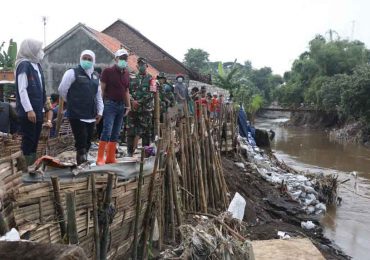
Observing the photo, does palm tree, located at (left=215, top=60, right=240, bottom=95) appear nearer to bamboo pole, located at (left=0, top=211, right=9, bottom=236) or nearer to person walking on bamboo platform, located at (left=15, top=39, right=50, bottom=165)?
person walking on bamboo platform, located at (left=15, top=39, right=50, bottom=165)

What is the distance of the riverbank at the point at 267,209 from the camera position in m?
7.89

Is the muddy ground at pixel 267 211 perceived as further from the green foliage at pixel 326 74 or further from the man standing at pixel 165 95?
the green foliage at pixel 326 74

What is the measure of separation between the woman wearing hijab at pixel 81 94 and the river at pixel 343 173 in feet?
19.6

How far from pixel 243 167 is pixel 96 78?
6767 millimetres

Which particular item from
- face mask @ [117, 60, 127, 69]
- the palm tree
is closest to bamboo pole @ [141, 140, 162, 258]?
face mask @ [117, 60, 127, 69]

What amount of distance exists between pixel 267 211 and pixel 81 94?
18.4 feet

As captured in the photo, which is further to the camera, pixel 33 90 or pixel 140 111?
pixel 140 111

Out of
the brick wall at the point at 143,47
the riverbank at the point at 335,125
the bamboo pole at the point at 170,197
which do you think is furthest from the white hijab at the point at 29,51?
the riverbank at the point at 335,125

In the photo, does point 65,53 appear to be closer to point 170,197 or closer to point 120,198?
point 170,197

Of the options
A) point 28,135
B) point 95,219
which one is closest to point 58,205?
point 95,219

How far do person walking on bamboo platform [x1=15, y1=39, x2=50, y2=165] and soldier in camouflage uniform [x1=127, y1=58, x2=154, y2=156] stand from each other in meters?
2.23

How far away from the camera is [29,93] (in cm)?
422

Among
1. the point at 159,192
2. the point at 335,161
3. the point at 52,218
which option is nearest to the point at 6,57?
the point at 159,192

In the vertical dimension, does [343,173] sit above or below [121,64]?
below
